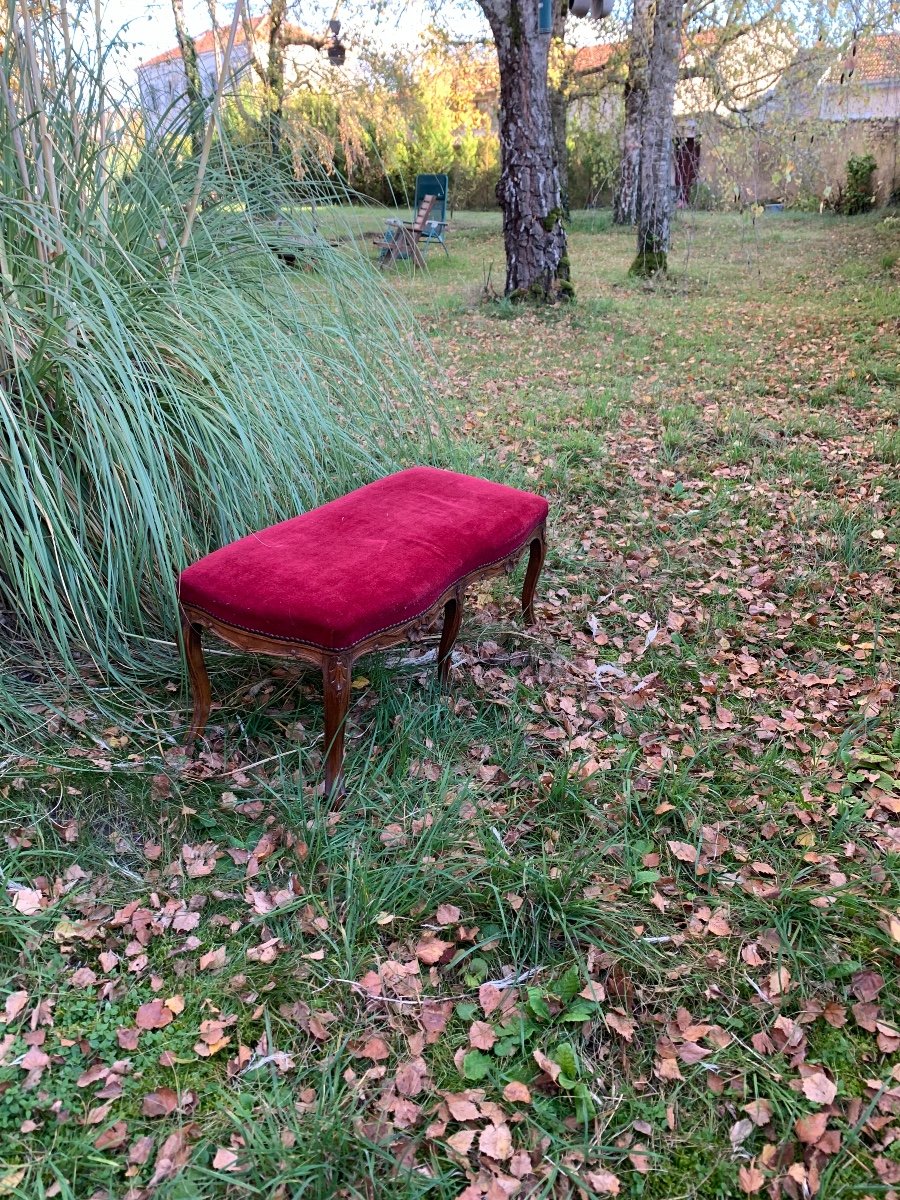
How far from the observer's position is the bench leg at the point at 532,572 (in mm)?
2879

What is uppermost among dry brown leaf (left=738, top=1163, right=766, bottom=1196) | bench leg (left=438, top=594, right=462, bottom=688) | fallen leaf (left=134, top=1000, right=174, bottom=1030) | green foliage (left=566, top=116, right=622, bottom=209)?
green foliage (left=566, top=116, right=622, bottom=209)

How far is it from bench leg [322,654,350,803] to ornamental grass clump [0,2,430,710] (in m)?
0.80

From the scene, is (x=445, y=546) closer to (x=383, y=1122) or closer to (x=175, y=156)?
(x=383, y=1122)

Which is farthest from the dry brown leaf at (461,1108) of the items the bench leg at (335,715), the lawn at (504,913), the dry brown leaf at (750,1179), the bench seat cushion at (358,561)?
the bench seat cushion at (358,561)

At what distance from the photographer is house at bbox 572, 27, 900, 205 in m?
7.36

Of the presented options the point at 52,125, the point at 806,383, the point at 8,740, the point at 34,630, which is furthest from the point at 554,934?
the point at 806,383

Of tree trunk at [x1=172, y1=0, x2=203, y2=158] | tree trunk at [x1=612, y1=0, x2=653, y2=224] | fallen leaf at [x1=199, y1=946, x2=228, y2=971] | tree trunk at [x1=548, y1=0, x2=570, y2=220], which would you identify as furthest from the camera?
tree trunk at [x1=548, y1=0, x2=570, y2=220]

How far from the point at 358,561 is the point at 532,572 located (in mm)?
943

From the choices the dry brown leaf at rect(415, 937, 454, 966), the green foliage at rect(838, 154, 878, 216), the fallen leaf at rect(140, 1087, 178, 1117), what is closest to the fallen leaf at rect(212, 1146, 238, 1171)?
the fallen leaf at rect(140, 1087, 178, 1117)

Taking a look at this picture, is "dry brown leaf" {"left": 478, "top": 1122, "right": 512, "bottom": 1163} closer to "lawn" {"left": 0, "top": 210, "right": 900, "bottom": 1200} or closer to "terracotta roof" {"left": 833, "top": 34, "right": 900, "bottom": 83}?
"lawn" {"left": 0, "top": 210, "right": 900, "bottom": 1200}

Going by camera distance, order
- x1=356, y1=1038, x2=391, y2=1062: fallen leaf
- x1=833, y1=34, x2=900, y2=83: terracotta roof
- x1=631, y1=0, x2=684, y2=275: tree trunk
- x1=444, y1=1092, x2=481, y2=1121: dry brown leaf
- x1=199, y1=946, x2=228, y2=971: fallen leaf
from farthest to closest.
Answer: x1=631, y1=0, x2=684, y2=275: tree trunk
x1=833, y1=34, x2=900, y2=83: terracotta roof
x1=199, y1=946, x2=228, y2=971: fallen leaf
x1=356, y1=1038, x2=391, y2=1062: fallen leaf
x1=444, y1=1092, x2=481, y2=1121: dry brown leaf

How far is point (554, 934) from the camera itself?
6.10 feet

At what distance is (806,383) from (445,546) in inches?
160

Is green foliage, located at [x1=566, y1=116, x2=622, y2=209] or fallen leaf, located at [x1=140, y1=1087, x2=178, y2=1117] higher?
green foliage, located at [x1=566, y1=116, x2=622, y2=209]
